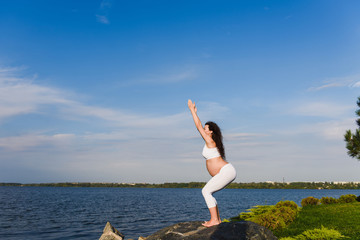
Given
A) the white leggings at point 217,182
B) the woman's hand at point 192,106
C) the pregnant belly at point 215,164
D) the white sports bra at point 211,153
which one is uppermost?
the woman's hand at point 192,106

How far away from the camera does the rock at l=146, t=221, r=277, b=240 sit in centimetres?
707

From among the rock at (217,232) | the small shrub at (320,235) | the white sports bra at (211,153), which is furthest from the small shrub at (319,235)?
the white sports bra at (211,153)

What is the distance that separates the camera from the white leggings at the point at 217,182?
7184 millimetres

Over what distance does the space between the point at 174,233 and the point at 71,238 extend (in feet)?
68.9

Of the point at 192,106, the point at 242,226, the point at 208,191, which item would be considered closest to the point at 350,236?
the point at 242,226

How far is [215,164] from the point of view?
746 centimetres

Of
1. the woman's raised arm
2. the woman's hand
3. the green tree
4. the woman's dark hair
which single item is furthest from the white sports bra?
the green tree

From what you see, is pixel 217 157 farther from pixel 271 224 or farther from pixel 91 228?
pixel 91 228

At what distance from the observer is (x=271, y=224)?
15.1m

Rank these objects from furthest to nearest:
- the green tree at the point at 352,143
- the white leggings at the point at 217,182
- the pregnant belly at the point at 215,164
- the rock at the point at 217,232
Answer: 1. the green tree at the point at 352,143
2. the pregnant belly at the point at 215,164
3. the white leggings at the point at 217,182
4. the rock at the point at 217,232

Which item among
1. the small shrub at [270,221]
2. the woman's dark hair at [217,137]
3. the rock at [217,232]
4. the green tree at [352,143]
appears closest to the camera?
the rock at [217,232]

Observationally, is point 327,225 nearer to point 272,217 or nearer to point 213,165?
point 272,217

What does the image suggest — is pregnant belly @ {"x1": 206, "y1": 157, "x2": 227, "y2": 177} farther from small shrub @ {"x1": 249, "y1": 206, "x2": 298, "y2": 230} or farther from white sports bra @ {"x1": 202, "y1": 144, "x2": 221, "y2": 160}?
small shrub @ {"x1": 249, "y1": 206, "x2": 298, "y2": 230}

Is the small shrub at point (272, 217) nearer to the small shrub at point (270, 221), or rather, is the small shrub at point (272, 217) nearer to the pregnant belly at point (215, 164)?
the small shrub at point (270, 221)
